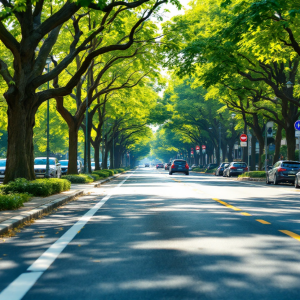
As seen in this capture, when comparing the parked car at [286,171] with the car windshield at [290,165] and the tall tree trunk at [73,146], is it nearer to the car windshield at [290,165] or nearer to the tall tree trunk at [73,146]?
the car windshield at [290,165]

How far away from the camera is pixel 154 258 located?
639 centimetres

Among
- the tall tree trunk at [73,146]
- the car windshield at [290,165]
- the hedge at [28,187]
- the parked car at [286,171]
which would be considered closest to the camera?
the hedge at [28,187]

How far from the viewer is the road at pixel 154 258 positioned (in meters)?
4.82

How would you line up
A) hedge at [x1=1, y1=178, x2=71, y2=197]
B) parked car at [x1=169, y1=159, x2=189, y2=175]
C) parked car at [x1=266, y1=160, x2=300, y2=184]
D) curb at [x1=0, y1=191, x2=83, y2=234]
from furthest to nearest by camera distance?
parked car at [x1=169, y1=159, x2=189, y2=175], parked car at [x1=266, y1=160, x2=300, y2=184], hedge at [x1=1, y1=178, x2=71, y2=197], curb at [x1=0, y1=191, x2=83, y2=234]

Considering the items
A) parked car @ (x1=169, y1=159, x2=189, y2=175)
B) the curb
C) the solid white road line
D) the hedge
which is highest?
parked car @ (x1=169, y1=159, x2=189, y2=175)

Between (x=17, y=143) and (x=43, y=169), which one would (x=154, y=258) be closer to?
(x=17, y=143)

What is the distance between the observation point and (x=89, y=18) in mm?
24891

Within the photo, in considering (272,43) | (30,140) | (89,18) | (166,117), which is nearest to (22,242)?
(30,140)

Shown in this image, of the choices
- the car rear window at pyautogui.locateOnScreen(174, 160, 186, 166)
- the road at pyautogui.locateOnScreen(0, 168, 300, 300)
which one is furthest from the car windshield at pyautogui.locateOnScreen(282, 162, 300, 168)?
the car rear window at pyautogui.locateOnScreen(174, 160, 186, 166)

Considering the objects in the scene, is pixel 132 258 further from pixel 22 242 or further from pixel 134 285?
pixel 22 242

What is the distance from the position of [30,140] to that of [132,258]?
12.2 metres

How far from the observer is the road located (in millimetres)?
4824

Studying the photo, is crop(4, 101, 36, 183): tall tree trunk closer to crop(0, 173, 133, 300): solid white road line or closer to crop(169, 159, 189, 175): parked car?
crop(0, 173, 133, 300): solid white road line

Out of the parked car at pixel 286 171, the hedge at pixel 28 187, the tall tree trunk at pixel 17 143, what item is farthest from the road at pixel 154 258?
the parked car at pixel 286 171
